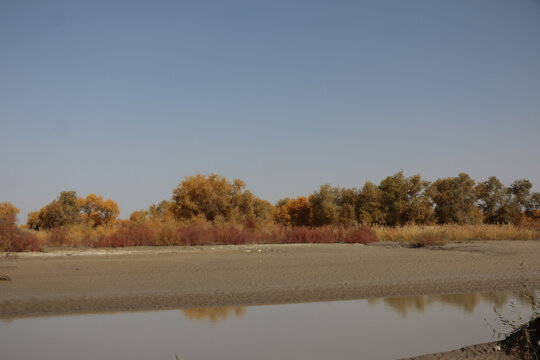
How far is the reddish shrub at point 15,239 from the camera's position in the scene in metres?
18.0

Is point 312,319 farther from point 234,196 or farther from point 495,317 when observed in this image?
point 234,196

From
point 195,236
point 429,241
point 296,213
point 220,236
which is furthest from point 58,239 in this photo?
point 296,213

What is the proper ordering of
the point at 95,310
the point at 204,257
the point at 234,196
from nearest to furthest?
the point at 95,310 → the point at 204,257 → the point at 234,196

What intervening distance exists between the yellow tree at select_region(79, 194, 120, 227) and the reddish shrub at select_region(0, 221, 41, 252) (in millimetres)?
54440

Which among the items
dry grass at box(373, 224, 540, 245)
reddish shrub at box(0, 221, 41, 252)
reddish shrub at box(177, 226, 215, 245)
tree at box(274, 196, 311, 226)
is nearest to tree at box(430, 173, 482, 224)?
tree at box(274, 196, 311, 226)

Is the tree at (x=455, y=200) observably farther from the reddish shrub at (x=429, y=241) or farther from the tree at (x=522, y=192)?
the reddish shrub at (x=429, y=241)

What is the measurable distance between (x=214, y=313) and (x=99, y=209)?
69190mm

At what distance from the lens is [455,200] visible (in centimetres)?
6050

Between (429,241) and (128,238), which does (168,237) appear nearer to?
(128,238)

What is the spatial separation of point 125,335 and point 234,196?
120 ft

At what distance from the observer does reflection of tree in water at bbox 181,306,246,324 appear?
826 cm

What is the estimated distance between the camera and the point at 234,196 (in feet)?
143

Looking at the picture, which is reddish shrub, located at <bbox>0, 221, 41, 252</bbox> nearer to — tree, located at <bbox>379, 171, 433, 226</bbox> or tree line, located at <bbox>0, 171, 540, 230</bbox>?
tree line, located at <bbox>0, 171, 540, 230</bbox>

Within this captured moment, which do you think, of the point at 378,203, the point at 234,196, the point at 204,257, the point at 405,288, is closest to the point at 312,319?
the point at 405,288
